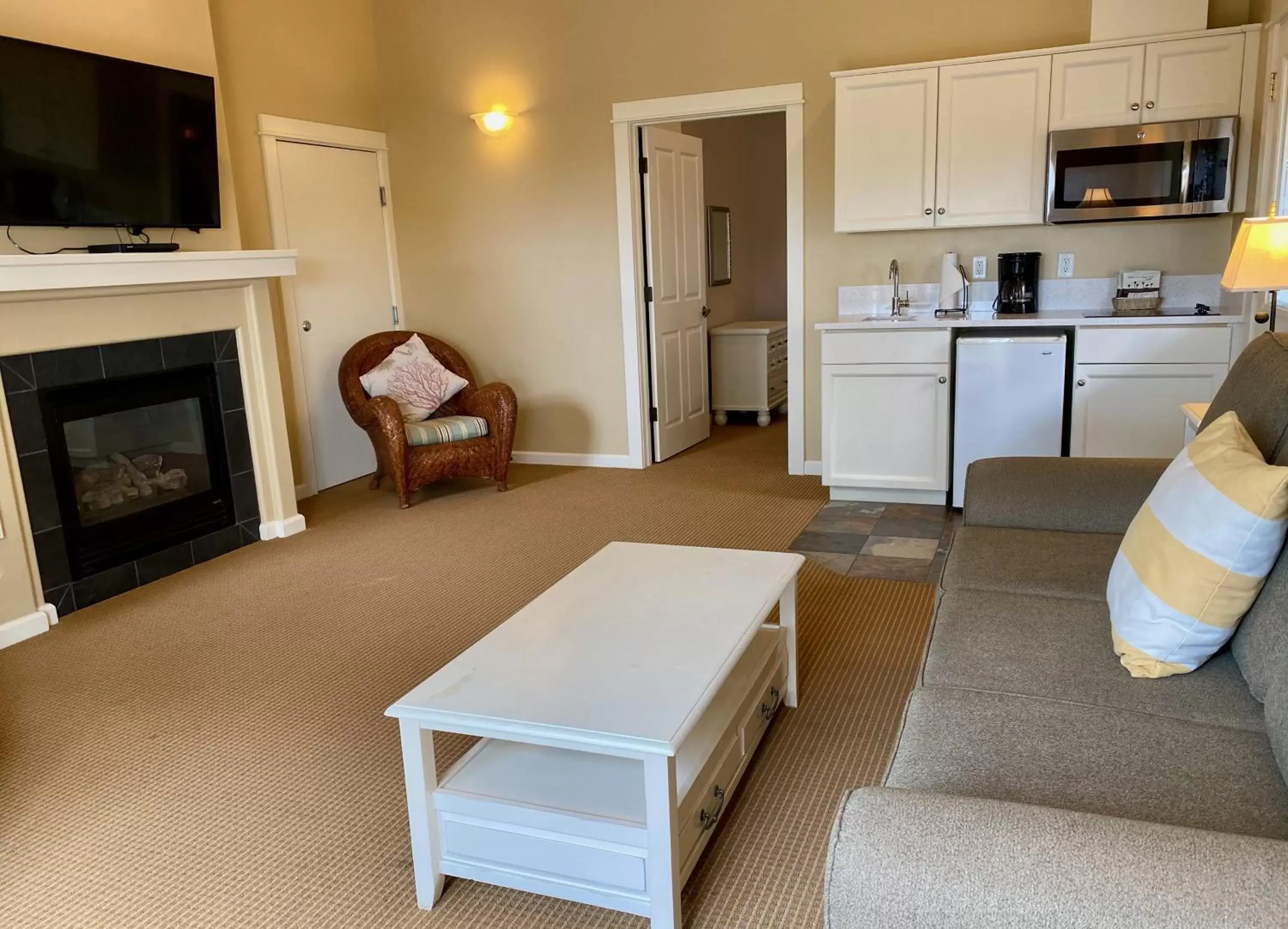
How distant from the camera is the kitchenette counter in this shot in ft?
13.0

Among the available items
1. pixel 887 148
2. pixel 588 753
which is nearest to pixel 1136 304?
pixel 887 148

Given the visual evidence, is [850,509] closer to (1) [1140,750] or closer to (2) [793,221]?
(2) [793,221]

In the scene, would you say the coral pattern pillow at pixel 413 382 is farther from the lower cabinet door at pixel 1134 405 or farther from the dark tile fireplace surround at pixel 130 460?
the lower cabinet door at pixel 1134 405

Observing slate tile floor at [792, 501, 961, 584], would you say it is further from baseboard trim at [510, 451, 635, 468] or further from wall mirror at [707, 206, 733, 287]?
wall mirror at [707, 206, 733, 287]

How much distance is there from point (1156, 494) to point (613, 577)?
A: 127 cm

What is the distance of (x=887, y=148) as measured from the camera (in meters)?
4.49

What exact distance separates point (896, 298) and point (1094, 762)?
3.69 metres

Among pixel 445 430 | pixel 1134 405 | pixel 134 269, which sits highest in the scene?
pixel 134 269

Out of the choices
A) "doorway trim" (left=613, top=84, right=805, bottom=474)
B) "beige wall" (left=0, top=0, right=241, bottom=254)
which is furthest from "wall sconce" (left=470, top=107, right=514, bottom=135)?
"beige wall" (left=0, top=0, right=241, bottom=254)

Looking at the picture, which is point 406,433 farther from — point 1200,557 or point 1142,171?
point 1200,557

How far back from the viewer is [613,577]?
2486mm

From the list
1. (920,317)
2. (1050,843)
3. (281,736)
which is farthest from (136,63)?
(1050,843)

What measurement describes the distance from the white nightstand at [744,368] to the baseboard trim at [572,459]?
1436 mm

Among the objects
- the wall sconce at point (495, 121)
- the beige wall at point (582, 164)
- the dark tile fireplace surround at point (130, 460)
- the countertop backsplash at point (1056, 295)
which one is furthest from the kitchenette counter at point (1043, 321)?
the dark tile fireplace surround at point (130, 460)
